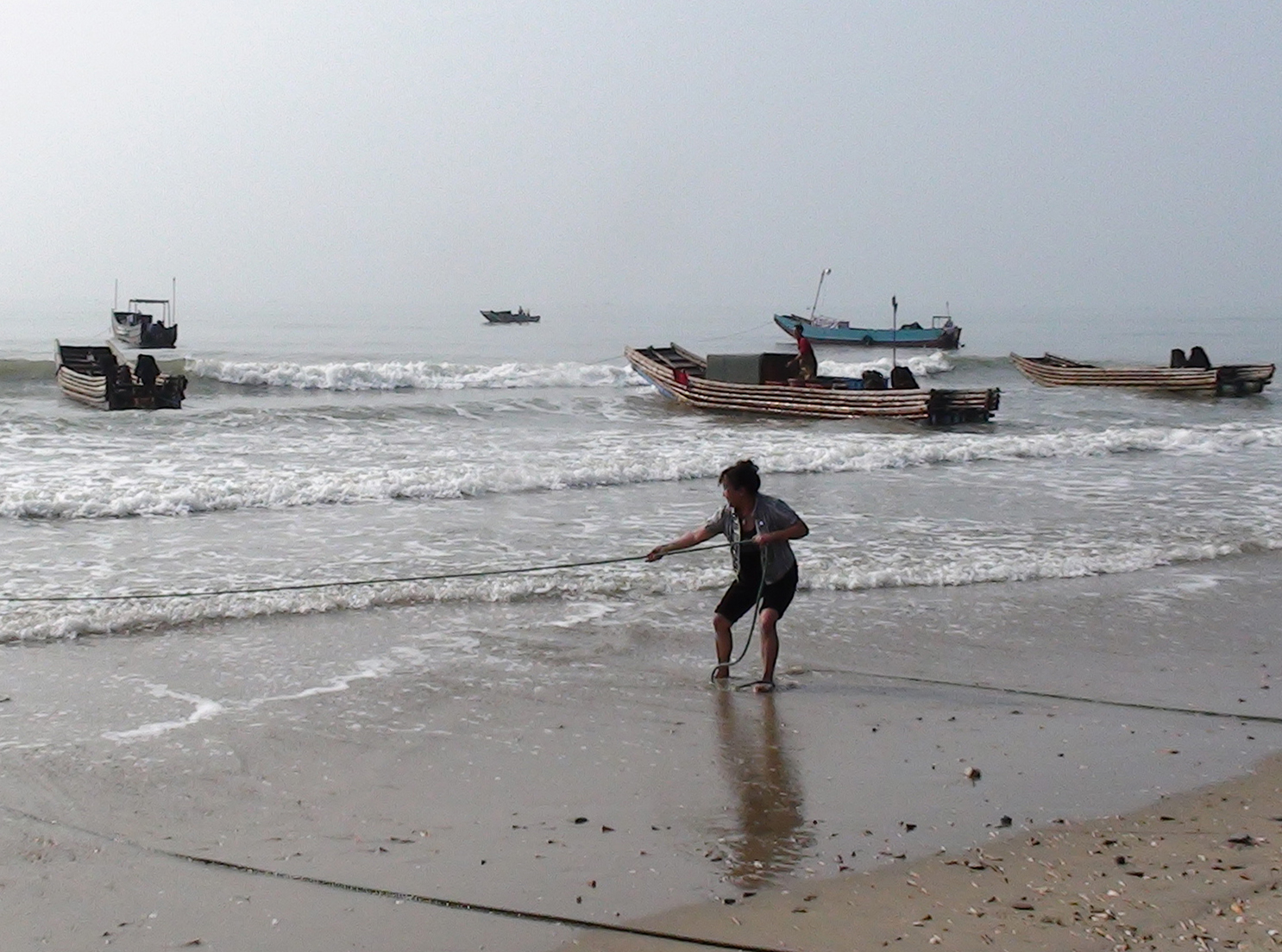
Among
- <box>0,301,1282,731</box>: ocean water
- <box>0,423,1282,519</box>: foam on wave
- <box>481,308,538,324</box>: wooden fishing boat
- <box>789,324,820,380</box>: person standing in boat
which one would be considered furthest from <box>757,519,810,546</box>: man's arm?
<box>481,308,538,324</box>: wooden fishing boat

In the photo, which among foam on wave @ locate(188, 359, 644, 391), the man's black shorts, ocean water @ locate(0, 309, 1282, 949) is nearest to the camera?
ocean water @ locate(0, 309, 1282, 949)

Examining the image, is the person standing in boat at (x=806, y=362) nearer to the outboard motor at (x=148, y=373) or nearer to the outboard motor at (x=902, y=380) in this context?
the outboard motor at (x=902, y=380)

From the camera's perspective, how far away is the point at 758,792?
5699 mm

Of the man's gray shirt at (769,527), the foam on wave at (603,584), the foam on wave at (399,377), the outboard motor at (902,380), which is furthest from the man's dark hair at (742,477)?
the foam on wave at (399,377)

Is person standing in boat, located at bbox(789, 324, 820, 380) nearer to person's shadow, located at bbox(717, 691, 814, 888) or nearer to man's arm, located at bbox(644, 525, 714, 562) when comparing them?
man's arm, located at bbox(644, 525, 714, 562)

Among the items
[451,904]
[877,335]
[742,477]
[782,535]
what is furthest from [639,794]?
[877,335]

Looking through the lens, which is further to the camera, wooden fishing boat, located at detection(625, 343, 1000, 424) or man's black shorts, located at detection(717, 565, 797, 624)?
wooden fishing boat, located at detection(625, 343, 1000, 424)

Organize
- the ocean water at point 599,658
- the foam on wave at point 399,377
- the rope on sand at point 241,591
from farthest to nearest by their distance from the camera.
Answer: the foam on wave at point 399,377
the rope on sand at point 241,591
the ocean water at point 599,658

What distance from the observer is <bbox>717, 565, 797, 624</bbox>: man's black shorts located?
24.2 ft

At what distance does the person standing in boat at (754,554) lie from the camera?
7191 mm

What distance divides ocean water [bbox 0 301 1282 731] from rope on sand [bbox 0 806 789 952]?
2305 mm

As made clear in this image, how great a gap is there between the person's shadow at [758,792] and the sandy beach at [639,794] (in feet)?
0.07

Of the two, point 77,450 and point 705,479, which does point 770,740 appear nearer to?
point 705,479

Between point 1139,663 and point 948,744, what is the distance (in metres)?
2.24
